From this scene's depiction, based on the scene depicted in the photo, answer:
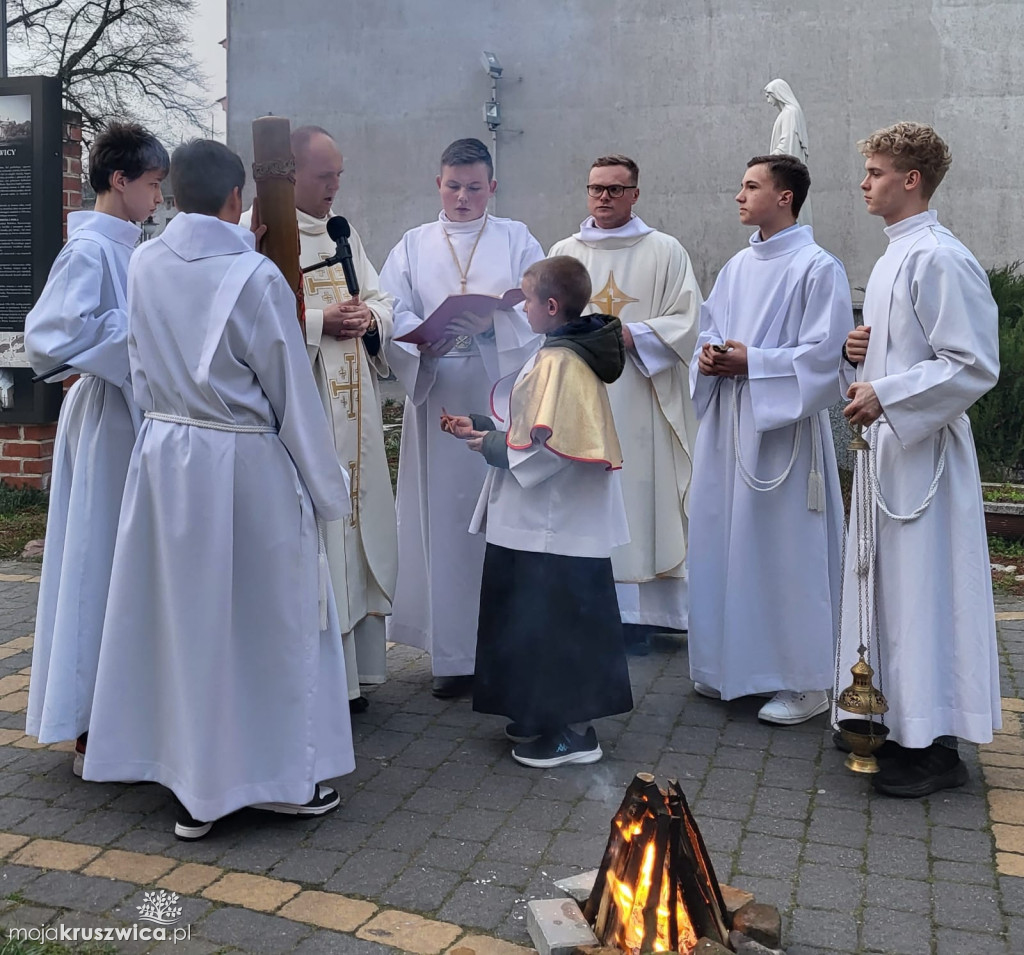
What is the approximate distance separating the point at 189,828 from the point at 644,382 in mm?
3024

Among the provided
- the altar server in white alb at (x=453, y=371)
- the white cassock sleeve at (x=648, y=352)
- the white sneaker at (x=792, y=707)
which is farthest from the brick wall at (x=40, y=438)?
the white sneaker at (x=792, y=707)

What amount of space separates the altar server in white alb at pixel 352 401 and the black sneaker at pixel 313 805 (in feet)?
3.03

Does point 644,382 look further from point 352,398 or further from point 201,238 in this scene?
point 201,238

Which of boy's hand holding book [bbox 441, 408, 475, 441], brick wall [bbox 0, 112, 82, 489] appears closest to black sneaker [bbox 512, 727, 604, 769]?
boy's hand holding book [bbox 441, 408, 475, 441]

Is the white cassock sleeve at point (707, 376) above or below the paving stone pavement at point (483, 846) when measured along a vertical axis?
above

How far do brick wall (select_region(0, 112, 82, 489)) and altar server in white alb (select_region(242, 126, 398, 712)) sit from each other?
14.7 feet

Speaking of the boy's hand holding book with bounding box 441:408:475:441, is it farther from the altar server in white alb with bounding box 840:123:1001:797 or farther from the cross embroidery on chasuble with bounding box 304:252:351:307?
the altar server in white alb with bounding box 840:123:1001:797

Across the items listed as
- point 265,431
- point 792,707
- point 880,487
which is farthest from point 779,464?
point 265,431

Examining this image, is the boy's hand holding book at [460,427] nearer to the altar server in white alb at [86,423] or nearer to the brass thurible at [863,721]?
the altar server in white alb at [86,423]

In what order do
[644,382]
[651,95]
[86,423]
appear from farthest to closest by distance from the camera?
[651,95] → [644,382] → [86,423]

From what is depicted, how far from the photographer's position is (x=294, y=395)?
3.72 metres

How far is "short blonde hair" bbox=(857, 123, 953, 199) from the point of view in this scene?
160 inches

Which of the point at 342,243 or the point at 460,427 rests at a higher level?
the point at 342,243

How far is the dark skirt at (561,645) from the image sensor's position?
14.2ft
